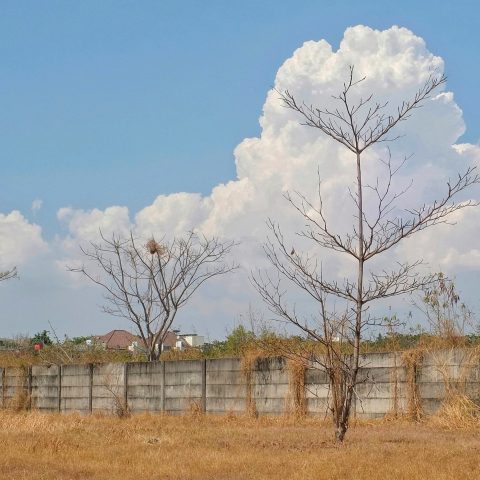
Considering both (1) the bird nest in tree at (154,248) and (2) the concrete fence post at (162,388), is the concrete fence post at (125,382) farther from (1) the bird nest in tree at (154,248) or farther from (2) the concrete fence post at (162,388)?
(1) the bird nest in tree at (154,248)

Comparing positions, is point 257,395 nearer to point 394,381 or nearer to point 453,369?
point 394,381

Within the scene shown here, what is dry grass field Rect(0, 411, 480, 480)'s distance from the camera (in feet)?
36.9

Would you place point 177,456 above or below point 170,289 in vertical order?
below

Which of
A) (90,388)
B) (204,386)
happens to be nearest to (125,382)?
(90,388)

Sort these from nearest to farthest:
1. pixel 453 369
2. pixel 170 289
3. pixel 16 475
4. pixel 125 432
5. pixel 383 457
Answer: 1. pixel 16 475
2. pixel 383 457
3. pixel 125 432
4. pixel 453 369
5. pixel 170 289

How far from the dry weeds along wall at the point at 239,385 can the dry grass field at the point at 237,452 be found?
3.43 feet

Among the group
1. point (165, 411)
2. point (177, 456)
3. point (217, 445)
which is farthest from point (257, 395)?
point (177, 456)

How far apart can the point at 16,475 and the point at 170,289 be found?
22.2 meters

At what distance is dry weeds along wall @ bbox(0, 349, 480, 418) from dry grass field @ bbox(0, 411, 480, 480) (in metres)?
1.05

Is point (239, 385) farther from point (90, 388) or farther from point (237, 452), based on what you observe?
point (237, 452)

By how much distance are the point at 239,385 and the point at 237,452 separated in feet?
29.6

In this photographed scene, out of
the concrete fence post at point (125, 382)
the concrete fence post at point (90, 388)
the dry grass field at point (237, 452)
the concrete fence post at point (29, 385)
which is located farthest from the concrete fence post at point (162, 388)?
the concrete fence post at point (29, 385)

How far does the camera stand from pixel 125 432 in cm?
1719

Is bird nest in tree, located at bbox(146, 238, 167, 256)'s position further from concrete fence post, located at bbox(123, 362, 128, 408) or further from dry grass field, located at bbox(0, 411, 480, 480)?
dry grass field, located at bbox(0, 411, 480, 480)
